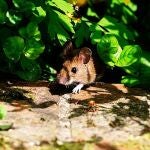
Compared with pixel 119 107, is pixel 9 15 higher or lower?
higher

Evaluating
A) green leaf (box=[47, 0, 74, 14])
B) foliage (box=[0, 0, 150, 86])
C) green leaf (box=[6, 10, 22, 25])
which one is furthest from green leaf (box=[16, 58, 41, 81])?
green leaf (box=[47, 0, 74, 14])

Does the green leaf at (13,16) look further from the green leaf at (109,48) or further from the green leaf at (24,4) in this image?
the green leaf at (109,48)

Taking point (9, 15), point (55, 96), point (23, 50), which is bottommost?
point (55, 96)

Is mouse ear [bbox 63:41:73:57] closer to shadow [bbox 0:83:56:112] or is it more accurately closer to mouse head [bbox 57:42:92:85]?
mouse head [bbox 57:42:92:85]

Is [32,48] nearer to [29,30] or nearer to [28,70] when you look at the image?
[29,30]

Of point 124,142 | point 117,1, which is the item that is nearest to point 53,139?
point 124,142

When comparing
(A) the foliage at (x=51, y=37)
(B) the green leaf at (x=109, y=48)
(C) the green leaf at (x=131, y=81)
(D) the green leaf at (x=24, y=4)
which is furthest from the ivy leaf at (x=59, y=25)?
(C) the green leaf at (x=131, y=81)

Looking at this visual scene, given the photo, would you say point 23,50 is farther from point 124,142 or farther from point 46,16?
point 124,142
